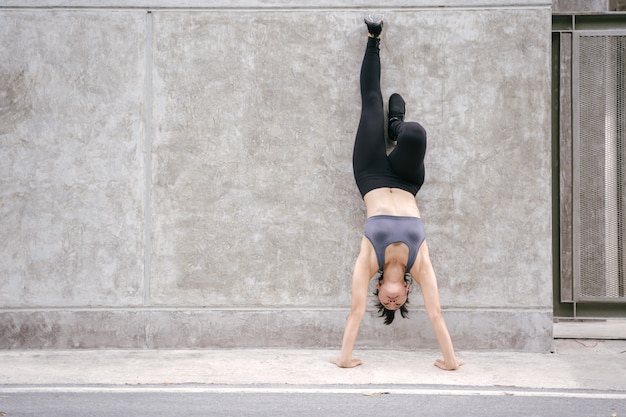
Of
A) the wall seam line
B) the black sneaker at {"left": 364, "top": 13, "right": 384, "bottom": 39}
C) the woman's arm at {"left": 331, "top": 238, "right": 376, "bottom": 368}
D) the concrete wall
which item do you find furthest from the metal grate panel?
the wall seam line

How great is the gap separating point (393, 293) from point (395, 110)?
165cm

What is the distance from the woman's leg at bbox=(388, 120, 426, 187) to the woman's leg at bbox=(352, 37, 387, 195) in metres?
0.14

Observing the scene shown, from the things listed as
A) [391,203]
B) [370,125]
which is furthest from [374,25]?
[391,203]

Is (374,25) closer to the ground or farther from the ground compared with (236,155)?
farther from the ground

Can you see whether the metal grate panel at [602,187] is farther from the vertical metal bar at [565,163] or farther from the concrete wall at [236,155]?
the concrete wall at [236,155]

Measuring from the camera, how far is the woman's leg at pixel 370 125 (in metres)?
5.84

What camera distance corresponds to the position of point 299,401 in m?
4.49

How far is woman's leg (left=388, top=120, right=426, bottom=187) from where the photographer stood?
542 centimetres

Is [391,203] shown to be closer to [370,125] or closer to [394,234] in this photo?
[394,234]

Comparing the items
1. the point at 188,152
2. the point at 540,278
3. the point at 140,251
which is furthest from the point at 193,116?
the point at 540,278

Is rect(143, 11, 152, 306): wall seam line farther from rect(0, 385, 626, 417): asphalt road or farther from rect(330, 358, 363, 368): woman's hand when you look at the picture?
rect(330, 358, 363, 368): woman's hand

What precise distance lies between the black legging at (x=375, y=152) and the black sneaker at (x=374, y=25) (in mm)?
55

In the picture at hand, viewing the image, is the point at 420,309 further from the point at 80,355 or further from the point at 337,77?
the point at 80,355

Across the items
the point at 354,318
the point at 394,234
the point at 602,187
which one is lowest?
the point at 354,318
